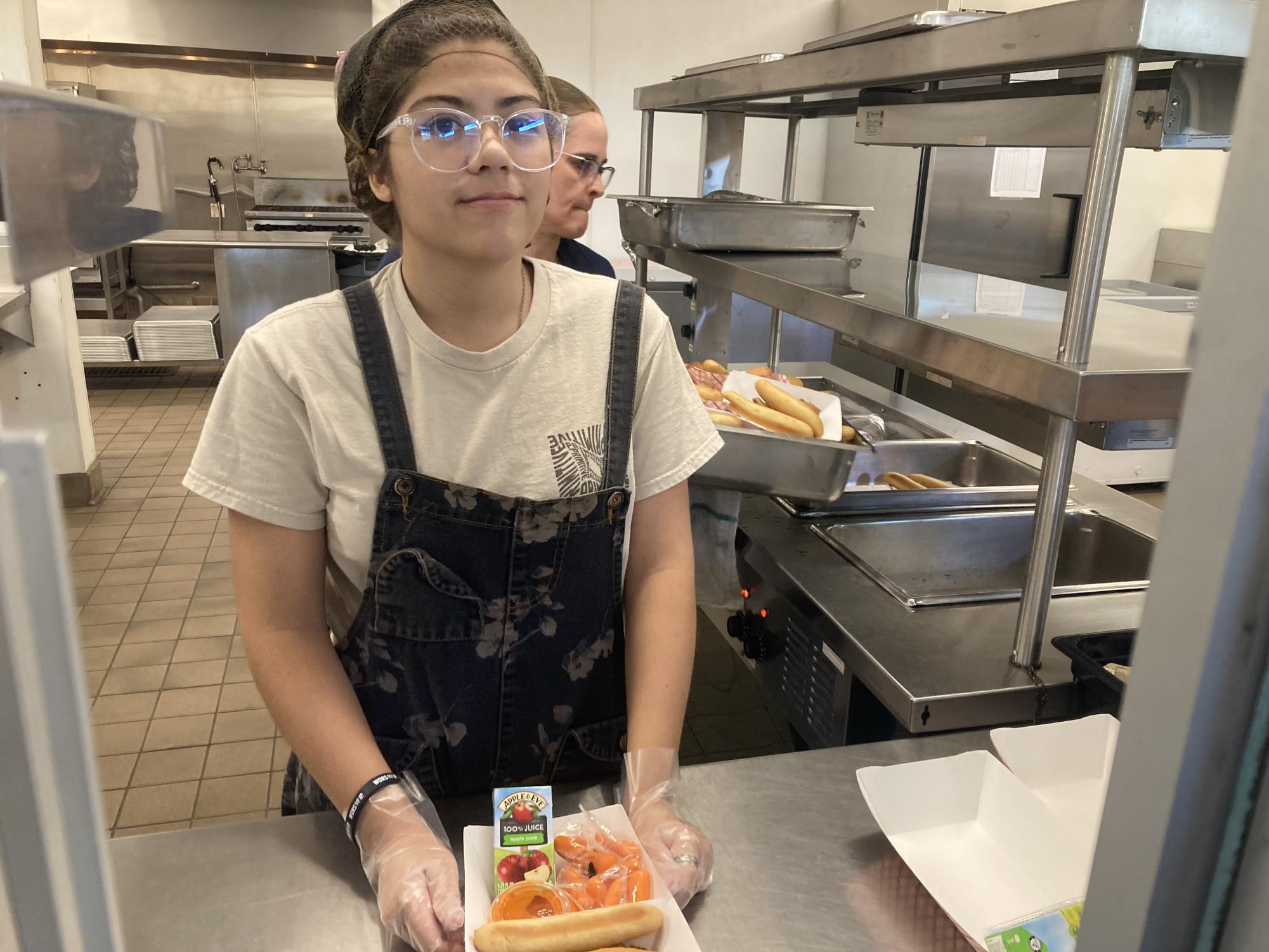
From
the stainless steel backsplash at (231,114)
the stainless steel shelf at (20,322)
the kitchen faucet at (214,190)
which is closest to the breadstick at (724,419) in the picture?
the stainless steel shelf at (20,322)

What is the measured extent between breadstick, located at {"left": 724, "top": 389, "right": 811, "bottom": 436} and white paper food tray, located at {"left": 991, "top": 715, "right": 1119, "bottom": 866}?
80cm

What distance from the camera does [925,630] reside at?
147cm

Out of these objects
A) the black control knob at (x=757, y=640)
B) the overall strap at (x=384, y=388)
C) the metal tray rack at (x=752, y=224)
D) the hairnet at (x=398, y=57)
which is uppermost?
the hairnet at (x=398, y=57)

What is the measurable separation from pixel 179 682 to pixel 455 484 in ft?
7.36

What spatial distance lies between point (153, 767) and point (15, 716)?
8.51ft

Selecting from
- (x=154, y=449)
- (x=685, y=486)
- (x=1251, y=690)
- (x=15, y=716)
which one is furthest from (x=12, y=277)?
(x=154, y=449)

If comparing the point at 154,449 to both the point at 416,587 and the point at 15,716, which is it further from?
the point at 15,716

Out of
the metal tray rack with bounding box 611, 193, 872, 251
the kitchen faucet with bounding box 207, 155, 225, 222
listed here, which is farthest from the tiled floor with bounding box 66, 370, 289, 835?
the kitchen faucet with bounding box 207, 155, 225, 222

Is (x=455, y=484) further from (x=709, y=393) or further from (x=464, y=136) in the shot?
(x=709, y=393)

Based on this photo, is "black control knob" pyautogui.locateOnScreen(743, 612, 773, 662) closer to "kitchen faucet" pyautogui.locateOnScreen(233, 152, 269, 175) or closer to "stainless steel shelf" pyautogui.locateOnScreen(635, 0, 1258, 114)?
"stainless steel shelf" pyautogui.locateOnScreen(635, 0, 1258, 114)

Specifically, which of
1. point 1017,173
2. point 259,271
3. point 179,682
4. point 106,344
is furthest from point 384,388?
point 106,344

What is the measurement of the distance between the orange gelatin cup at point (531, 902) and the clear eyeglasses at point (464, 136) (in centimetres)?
74

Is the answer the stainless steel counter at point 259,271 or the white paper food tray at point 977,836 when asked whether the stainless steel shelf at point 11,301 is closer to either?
the stainless steel counter at point 259,271

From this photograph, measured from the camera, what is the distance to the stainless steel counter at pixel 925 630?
1.28m
